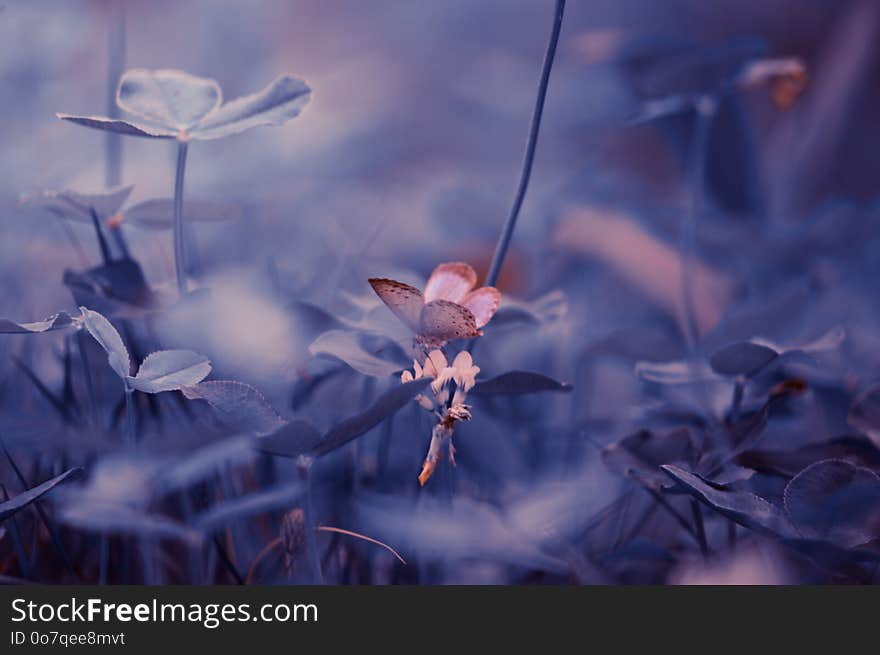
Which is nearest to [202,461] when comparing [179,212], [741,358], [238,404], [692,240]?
[238,404]

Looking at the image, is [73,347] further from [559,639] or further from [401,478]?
[559,639]

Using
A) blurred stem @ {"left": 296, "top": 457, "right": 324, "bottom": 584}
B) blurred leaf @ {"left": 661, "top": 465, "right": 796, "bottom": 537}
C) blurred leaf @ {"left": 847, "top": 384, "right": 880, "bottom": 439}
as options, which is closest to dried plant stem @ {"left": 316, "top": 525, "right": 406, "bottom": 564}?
blurred stem @ {"left": 296, "top": 457, "right": 324, "bottom": 584}

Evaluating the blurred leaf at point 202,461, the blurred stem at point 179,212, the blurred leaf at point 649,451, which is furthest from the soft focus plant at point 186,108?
the blurred leaf at point 649,451

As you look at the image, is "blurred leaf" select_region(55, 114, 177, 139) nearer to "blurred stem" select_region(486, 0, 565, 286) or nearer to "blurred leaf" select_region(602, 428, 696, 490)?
"blurred stem" select_region(486, 0, 565, 286)

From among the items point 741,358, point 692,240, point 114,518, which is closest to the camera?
point 114,518

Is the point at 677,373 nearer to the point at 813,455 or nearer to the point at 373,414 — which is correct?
the point at 813,455

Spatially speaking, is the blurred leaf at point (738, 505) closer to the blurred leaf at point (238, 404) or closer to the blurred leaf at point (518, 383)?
the blurred leaf at point (518, 383)
